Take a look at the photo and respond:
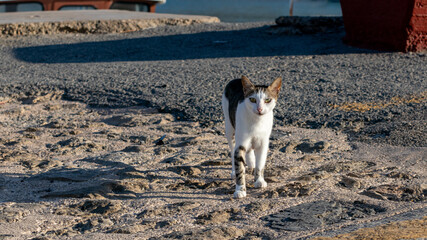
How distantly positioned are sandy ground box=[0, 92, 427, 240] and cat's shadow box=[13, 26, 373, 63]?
3.96 m

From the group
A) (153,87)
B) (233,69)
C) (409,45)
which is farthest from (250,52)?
(153,87)

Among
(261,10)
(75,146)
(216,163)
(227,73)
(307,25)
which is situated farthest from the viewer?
(261,10)

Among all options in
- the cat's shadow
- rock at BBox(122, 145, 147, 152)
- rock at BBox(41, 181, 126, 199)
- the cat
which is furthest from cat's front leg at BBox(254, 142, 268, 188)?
the cat's shadow

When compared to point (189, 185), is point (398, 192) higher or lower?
higher

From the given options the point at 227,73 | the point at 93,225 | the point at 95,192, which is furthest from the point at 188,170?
the point at 227,73

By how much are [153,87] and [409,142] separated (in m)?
3.15

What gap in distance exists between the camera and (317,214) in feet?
9.68

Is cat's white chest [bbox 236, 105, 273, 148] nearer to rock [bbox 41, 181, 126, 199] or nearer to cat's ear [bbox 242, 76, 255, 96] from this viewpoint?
cat's ear [bbox 242, 76, 255, 96]

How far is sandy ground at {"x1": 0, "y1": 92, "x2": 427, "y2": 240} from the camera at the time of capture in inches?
110

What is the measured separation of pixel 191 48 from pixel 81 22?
2.86m

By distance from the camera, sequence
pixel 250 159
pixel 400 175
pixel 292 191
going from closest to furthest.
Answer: pixel 292 191
pixel 400 175
pixel 250 159

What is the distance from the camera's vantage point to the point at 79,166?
3.93 metres

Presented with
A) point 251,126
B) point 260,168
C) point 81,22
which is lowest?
point 260,168

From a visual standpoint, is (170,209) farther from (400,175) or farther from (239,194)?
(400,175)
